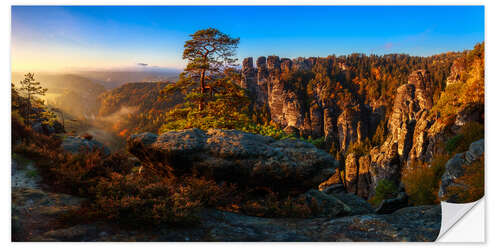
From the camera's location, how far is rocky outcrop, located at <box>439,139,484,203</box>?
5512 millimetres

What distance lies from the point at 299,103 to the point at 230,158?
10.8m

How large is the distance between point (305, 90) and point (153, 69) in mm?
8653

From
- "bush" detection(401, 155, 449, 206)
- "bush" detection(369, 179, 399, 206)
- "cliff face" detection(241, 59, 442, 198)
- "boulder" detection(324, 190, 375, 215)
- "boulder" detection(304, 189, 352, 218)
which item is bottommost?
"bush" detection(369, 179, 399, 206)

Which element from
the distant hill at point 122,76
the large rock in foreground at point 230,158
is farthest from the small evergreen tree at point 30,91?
the large rock in foreground at point 230,158

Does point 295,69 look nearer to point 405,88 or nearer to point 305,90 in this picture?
point 405,88

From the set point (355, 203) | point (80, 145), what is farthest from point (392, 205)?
point (80, 145)

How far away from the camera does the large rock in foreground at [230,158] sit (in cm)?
543

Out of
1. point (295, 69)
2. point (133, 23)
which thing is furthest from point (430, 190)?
point (133, 23)

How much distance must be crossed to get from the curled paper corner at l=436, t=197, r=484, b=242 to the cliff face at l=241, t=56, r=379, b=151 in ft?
11.8

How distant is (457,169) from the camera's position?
18.9 feet

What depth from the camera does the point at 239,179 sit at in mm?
5621

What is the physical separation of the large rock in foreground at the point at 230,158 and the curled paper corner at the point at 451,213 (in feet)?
8.93

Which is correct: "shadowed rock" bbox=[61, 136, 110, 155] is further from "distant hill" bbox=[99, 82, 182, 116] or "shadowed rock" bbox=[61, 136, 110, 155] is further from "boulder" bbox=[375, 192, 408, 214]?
"boulder" bbox=[375, 192, 408, 214]

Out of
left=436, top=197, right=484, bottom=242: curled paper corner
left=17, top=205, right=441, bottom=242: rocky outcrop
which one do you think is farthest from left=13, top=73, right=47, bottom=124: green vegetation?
left=436, top=197, right=484, bottom=242: curled paper corner
